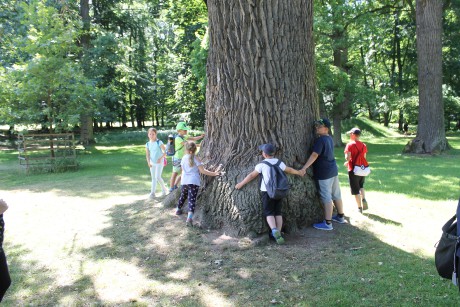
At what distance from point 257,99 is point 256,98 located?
2 centimetres

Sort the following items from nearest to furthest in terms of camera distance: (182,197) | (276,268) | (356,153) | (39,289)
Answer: (39,289) → (276,268) → (182,197) → (356,153)

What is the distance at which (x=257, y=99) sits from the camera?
18.7ft

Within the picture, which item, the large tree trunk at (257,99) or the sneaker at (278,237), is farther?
the large tree trunk at (257,99)

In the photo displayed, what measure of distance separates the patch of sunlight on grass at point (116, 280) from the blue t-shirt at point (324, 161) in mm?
2890

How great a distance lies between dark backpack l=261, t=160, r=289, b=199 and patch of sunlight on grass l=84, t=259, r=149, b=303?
1886 millimetres

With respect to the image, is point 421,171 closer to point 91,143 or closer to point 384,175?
point 384,175

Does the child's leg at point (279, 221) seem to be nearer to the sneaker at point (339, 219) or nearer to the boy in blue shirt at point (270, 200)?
the boy in blue shirt at point (270, 200)

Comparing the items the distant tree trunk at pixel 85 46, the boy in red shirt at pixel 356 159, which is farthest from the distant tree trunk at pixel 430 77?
the distant tree trunk at pixel 85 46

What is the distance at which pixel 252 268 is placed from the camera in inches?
187

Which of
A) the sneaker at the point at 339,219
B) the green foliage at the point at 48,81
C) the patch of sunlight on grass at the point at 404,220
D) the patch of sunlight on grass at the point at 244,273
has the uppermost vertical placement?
the green foliage at the point at 48,81

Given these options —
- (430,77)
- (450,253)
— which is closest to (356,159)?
(450,253)

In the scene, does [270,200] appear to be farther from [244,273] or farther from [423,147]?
[423,147]

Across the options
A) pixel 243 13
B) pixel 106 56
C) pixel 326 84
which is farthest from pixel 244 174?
pixel 106 56

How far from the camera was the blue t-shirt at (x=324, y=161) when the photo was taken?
5.91 meters
